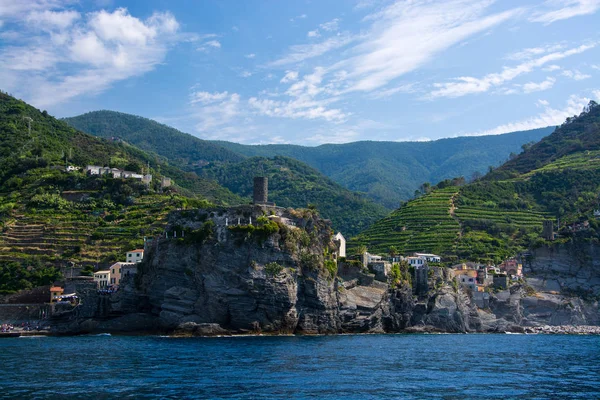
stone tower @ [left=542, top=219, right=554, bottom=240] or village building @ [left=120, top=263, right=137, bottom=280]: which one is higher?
stone tower @ [left=542, top=219, right=554, bottom=240]

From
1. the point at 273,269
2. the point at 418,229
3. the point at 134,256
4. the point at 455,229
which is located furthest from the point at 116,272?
the point at 455,229

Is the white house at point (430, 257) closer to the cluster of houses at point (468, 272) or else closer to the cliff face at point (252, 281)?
the cluster of houses at point (468, 272)

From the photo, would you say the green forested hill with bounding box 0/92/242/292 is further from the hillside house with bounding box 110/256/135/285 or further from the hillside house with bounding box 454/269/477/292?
the hillside house with bounding box 454/269/477/292

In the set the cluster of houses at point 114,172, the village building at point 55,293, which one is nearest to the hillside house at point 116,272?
the village building at point 55,293

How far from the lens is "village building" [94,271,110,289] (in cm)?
8769

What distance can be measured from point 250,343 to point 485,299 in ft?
168

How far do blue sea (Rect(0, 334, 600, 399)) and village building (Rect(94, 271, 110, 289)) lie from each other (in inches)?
708

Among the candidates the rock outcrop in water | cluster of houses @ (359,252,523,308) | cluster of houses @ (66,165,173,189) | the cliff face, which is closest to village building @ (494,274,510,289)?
cluster of houses @ (359,252,523,308)

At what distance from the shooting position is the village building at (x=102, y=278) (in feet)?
288

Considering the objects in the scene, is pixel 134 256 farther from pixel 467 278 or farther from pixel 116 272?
pixel 467 278

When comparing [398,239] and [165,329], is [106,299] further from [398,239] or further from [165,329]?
[398,239]

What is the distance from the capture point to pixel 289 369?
4659 cm

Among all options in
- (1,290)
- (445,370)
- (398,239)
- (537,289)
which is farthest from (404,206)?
(445,370)

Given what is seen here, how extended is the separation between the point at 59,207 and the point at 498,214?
86.8 metres
